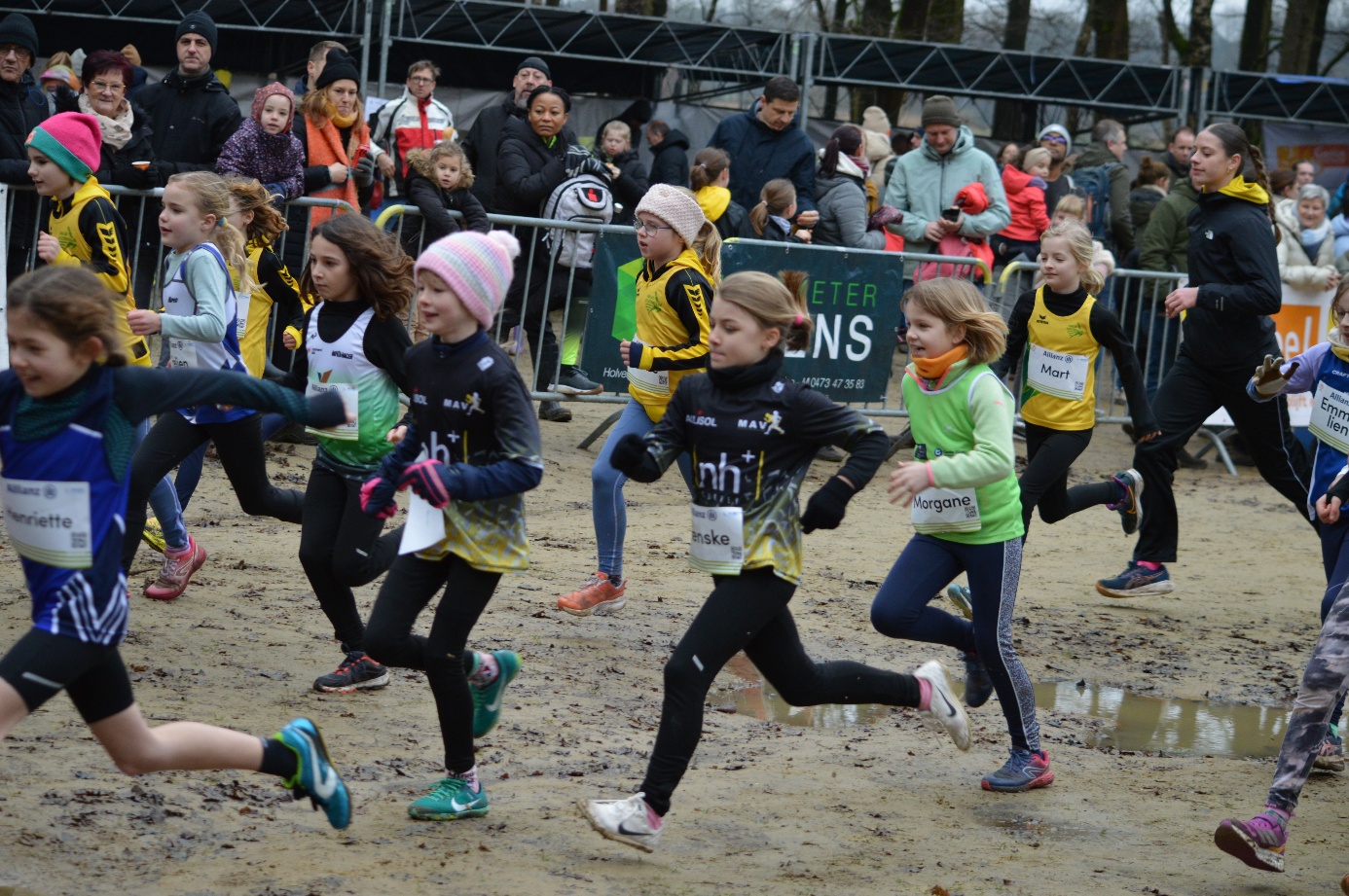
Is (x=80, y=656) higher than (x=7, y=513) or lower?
lower

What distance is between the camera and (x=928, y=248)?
12.6m

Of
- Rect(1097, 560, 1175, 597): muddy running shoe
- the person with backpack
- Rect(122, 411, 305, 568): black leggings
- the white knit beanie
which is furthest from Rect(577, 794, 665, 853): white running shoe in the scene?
the person with backpack

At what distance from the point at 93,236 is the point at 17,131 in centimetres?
286

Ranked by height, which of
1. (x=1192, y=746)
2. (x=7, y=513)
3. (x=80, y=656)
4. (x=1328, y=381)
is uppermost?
(x=1328, y=381)

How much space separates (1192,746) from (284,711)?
350 cm

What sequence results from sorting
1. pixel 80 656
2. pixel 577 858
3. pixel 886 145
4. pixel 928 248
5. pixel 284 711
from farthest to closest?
pixel 886 145
pixel 928 248
pixel 284 711
pixel 577 858
pixel 80 656

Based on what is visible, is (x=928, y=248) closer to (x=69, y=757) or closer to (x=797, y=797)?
(x=797, y=797)

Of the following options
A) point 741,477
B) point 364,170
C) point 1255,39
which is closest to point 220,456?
point 741,477

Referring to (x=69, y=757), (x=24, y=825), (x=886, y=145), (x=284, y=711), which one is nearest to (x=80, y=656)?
(x=24, y=825)

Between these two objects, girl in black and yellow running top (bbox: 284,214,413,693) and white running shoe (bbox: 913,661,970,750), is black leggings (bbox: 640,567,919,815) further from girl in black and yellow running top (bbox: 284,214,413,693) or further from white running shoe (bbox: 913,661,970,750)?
girl in black and yellow running top (bbox: 284,214,413,693)

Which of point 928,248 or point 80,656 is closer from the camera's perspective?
point 80,656

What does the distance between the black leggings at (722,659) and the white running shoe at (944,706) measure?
51 centimetres

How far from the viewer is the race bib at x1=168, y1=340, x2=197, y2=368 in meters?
6.55

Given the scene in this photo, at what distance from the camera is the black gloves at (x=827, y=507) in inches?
171
